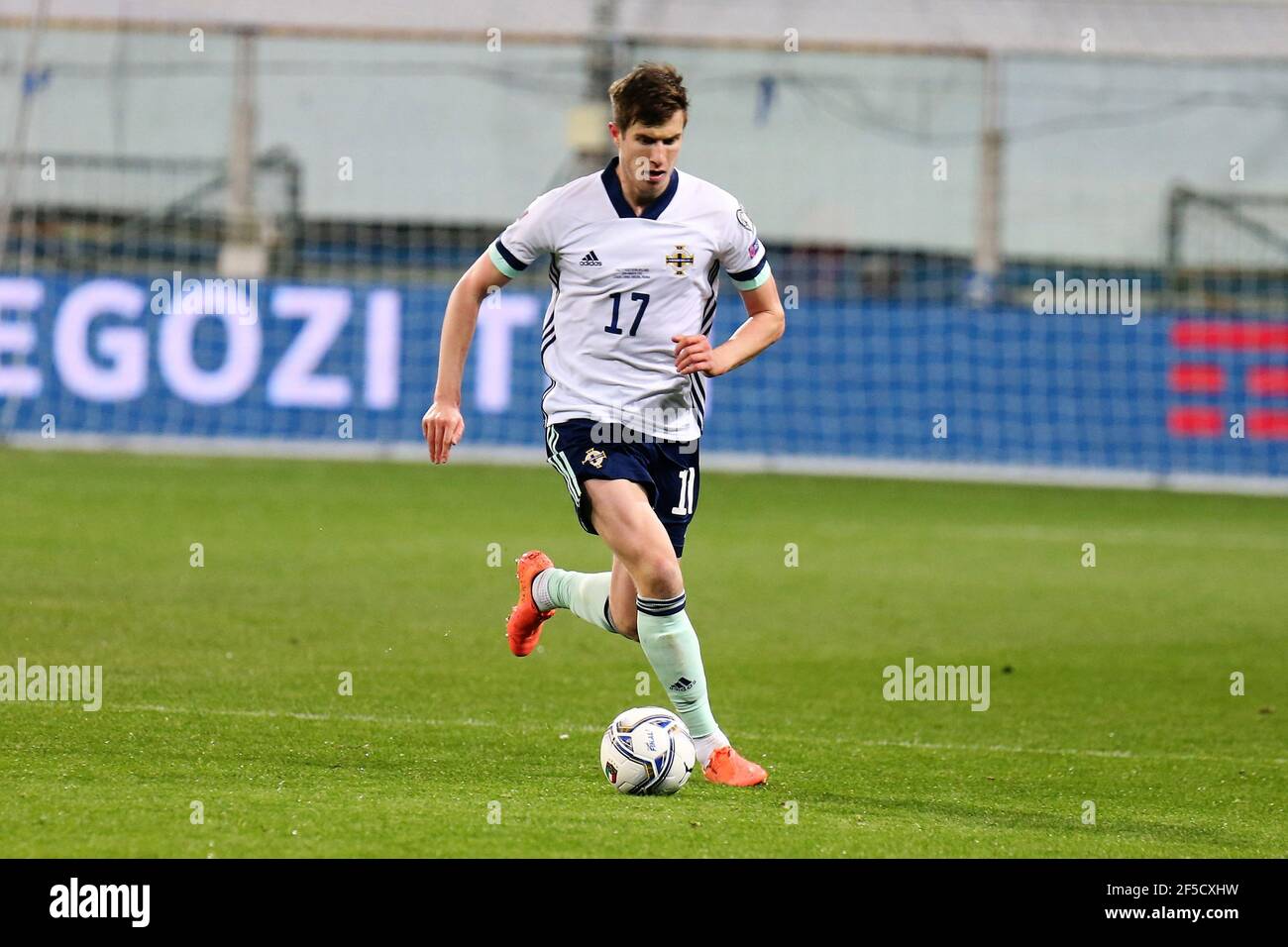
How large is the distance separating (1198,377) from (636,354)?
41.2 feet

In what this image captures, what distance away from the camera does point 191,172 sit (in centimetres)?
2091

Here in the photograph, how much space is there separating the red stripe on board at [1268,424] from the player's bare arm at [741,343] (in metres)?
12.2

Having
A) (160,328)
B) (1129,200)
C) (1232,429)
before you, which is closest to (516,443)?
(160,328)

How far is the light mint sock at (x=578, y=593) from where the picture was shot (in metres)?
6.91

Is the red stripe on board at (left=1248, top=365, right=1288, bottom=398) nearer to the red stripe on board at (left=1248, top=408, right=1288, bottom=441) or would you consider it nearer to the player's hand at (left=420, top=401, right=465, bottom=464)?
the red stripe on board at (left=1248, top=408, right=1288, bottom=441)

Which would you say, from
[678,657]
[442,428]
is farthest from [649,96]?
[678,657]

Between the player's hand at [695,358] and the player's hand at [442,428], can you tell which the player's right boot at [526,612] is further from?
the player's hand at [695,358]

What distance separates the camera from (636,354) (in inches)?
248

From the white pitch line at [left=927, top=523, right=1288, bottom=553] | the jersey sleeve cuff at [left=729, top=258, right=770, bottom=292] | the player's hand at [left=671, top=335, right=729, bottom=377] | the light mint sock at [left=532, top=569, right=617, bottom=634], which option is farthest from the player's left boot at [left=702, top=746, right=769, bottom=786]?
the white pitch line at [left=927, top=523, right=1288, bottom=553]

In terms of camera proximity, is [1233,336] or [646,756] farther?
[1233,336]

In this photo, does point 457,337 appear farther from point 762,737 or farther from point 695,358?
point 762,737

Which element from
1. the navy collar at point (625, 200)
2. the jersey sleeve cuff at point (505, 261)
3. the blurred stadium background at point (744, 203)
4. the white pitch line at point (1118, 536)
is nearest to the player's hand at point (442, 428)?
the jersey sleeve cuff at point (505, 261)

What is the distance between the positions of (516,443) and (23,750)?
12.6m

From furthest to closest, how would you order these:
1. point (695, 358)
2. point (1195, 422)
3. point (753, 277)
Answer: point (1195, 422) → point (753, 277) → point (695, 358)
